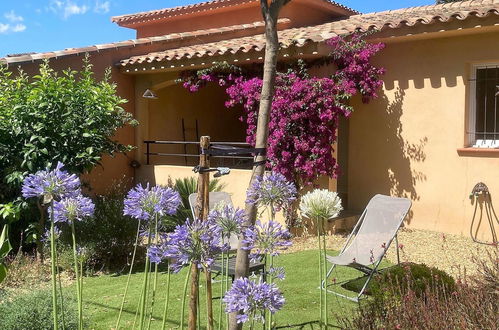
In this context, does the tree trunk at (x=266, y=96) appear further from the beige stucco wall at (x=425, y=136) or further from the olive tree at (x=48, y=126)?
the beige stucco wall at (x=425, y=136)

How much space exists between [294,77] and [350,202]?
260 cm

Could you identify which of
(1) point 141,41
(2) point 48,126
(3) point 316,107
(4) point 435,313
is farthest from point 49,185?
(1) point 141,41

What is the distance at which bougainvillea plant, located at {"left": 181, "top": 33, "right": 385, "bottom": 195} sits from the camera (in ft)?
30.2

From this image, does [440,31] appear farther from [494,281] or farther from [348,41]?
[494,281]

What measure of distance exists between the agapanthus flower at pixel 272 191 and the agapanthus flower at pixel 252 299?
67 cm

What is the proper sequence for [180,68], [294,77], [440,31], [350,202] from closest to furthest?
[440,31]
[294,77]
[350,202]
[180,68]

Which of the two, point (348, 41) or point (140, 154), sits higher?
point (348, 41)

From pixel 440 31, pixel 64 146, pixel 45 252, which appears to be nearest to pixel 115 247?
pixel 45 252

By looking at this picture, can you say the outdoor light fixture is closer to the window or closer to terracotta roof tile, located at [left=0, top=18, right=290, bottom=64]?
terracotta roof tile, located at [left=0, top=18, right=290, bottom=64]

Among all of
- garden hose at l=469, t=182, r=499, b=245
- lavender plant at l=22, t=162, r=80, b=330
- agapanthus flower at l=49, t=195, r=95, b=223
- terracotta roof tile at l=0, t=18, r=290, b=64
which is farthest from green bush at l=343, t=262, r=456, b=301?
terracotta roof tile at l=0, t=18, r=290, b=64

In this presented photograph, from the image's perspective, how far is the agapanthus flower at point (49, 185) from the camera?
2.21 m

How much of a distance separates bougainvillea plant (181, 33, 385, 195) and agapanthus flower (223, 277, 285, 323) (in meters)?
7.25

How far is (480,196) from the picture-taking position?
8812 millimetres

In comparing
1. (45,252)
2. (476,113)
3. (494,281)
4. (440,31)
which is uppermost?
(440,31)
